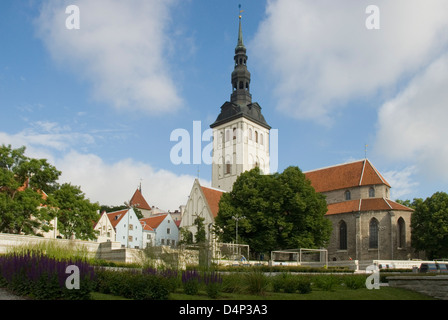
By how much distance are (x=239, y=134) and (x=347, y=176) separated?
21.8m

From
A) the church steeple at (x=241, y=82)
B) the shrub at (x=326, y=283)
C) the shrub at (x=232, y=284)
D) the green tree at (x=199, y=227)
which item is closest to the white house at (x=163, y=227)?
the green tree at (x=199, y=227)

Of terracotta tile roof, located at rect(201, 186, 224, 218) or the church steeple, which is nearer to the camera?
terracotta tile roof, located at rect(201, 186, 224, 218)

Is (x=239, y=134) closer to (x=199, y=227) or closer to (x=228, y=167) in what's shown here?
(x=228, y=167)

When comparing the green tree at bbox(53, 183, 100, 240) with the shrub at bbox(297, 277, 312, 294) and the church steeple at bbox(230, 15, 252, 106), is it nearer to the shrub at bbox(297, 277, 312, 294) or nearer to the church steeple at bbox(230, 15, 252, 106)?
the shrub at bbox(297, 277, 312, 294)

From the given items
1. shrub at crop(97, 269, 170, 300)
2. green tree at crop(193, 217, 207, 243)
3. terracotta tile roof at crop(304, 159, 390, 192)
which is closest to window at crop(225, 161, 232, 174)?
terracotta tile roof at crop(304, 159, 390, 192)

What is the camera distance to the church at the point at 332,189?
55.8m

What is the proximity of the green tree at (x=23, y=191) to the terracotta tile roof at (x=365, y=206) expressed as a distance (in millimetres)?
38311

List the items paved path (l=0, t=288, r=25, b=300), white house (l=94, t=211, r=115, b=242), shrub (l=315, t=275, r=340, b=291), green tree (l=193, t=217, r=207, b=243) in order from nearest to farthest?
paved path (l=0, t=288, r=25, b=300) → shrub (l=315, t=275, r=340, b=291) → green tree (l=193, t=217, r=207, b=243) → white house (l=94, t=211, r=115, b=242)

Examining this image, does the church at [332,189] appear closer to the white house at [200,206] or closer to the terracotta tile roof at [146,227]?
the white house at [200,206]

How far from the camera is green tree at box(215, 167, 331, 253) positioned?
45312mm

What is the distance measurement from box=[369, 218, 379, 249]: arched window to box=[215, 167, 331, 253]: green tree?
11121mm
